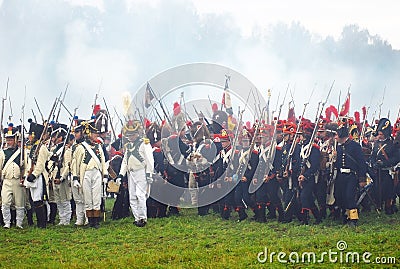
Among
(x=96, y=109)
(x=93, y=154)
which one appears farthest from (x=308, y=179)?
(x=96, y=109)

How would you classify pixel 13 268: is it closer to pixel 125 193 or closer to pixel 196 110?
pixel 125 193

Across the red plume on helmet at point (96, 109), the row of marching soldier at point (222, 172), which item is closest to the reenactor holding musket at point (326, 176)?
the row of marching soldier at point (222, 172)

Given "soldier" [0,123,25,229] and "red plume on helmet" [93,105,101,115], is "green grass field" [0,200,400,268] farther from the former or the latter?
"red plume on helmet" [93,105,101,115]

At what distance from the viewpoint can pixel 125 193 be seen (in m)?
13.1

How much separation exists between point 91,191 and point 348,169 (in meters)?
4.92

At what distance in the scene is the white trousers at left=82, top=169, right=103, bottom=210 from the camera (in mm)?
11625

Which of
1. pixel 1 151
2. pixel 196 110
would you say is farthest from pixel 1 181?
pixel 196 110

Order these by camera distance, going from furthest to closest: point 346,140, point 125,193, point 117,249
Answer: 1. point 125,193
2. point 346,140
3. point 117,249

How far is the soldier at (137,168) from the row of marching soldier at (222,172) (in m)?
0.02

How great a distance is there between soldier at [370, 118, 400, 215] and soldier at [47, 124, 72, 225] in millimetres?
6329

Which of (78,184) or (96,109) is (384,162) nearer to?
(78,184)

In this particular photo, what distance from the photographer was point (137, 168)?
1207 cm

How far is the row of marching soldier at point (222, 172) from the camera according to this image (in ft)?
37.4

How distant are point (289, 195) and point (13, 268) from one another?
18.6 feet
